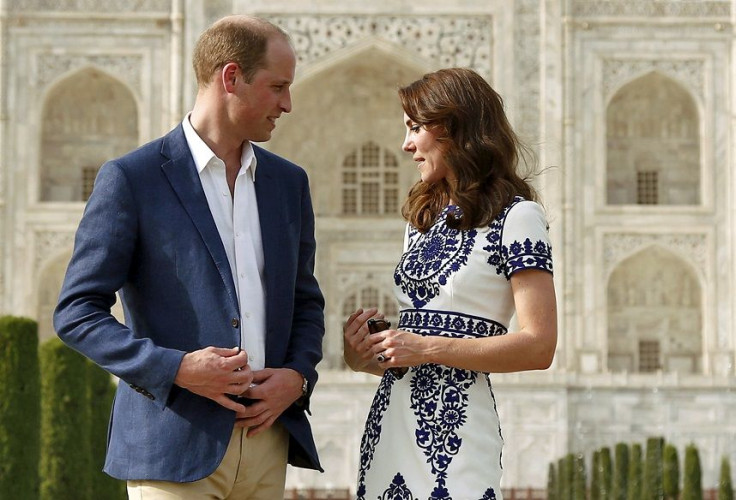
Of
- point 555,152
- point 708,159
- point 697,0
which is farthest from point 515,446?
point 697,0

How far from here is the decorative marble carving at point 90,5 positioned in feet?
73.5

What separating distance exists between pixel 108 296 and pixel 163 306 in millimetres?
133

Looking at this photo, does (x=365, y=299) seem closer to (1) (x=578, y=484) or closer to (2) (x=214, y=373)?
(1) (x=578, y=484)

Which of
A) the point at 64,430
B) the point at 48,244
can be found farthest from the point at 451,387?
the point at 48,244

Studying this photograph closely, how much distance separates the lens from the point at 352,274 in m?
24.1

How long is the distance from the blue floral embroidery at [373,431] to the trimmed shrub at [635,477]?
9.70 meters

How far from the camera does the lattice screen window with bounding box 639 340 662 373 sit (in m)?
23.4

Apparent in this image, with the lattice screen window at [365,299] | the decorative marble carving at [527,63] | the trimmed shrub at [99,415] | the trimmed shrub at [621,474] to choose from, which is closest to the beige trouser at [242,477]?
the trimmed shrub at [99,415]

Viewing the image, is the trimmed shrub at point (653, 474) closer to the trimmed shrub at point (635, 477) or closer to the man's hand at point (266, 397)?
the trimmed shrub at point (635, 477)

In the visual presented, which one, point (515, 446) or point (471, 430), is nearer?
point (471, 430)

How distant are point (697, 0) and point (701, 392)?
682 centimetres

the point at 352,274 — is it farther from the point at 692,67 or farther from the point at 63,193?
the point at 692,67

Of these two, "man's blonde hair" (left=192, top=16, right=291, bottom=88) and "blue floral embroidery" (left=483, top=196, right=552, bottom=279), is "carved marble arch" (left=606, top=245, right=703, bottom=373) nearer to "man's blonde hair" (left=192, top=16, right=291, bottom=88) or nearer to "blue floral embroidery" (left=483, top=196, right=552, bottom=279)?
"blue floral embroidery" (left=483, top=196, right=552, bottom=279)

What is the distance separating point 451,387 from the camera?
3.38 m
